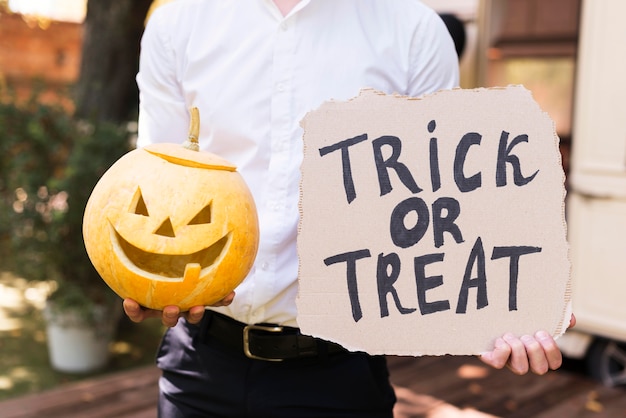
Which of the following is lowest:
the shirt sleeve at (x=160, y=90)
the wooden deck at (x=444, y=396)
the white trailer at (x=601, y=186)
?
the wooden deck at (x=444, y=396)

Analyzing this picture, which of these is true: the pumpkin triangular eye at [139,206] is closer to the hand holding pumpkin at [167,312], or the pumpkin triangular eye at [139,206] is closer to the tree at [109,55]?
the hand holding pumpkin at [167,312]

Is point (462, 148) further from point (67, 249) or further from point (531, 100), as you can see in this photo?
point (67, 249)

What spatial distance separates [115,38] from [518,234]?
12.6ft

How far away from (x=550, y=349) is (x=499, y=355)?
9 centimetres

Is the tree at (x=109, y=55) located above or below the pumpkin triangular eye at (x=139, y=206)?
above

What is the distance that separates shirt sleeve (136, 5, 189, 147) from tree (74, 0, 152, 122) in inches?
121

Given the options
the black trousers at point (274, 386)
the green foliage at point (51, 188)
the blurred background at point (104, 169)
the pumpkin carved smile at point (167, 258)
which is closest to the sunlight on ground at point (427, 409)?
the blurred background at point (104, 169)

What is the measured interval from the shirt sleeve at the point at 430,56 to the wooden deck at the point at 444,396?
7.80 ft

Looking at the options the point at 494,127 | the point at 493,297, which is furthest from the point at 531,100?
the point at 493,297

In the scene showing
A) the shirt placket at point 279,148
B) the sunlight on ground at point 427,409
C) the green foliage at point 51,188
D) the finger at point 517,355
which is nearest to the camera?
the finger at point 517,355

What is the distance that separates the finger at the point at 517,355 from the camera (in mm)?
1203

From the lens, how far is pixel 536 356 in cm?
122

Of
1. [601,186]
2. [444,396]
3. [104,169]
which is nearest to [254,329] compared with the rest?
[444,396]

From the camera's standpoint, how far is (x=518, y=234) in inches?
50.1
